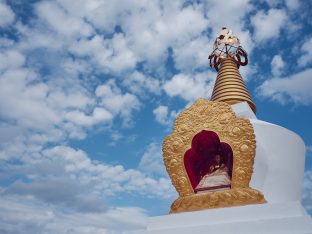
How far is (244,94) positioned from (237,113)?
165 cm

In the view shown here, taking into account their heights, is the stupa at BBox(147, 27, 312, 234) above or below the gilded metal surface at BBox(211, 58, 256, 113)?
below

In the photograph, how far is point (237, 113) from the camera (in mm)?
10250

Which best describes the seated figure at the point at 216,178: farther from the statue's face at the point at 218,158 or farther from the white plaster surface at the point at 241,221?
the white plaster surface at the point at 241,221

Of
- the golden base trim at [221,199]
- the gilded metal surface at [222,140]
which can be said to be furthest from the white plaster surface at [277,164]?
the golden base trim at [221,199]

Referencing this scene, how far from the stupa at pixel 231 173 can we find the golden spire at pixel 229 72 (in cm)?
42

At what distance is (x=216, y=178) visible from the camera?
31.0 ft

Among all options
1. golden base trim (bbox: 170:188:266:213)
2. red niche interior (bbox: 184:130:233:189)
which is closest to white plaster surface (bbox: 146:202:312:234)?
golden base trim (bbox: 170:188:266:213)

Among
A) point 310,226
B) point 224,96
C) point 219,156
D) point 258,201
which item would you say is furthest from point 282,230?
point 224,96

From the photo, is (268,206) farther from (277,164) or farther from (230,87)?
(230,87)

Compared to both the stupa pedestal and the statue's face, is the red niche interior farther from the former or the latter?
the stupa pedestal

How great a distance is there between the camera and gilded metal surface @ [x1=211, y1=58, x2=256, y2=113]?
37.7ft

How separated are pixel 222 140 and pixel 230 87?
288 centimetres

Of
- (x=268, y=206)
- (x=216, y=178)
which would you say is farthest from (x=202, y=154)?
(x=268, y=206)

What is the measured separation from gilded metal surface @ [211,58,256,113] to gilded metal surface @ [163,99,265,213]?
5.51 feet
